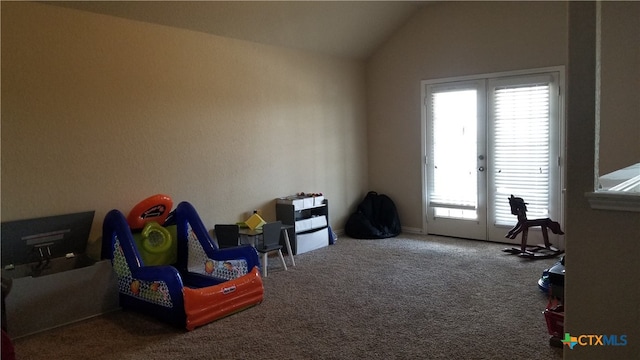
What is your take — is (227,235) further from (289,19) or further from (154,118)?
(289,19)

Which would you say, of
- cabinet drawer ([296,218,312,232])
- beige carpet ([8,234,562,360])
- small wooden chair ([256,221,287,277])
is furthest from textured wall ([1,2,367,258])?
beige carpet ([8,234,562,360])

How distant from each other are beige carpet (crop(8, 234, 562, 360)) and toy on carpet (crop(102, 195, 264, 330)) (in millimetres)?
104

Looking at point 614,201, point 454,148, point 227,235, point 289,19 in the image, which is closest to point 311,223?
point 227,235

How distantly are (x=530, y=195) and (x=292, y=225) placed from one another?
2.60 meters

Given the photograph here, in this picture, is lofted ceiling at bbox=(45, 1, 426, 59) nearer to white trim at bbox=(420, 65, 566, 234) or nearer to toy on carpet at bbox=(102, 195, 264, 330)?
white trim at bbox=(420, 65, 566, 234)

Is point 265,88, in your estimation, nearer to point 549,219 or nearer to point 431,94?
point 431,94

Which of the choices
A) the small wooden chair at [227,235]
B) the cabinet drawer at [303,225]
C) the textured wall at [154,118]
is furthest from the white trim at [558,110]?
the small wooden chair at [227,235]

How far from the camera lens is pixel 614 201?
1.84 m

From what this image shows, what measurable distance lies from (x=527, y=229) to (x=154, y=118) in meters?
3.71

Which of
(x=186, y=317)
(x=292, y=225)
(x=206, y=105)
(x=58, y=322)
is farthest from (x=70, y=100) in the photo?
(x=292, y=225)

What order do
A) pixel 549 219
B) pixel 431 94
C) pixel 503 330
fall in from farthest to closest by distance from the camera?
pixel 431 94, pixel 549 219, pixel 503 330

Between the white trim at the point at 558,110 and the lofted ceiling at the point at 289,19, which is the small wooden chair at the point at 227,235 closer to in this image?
the lofted ceiling at the point at 289,19

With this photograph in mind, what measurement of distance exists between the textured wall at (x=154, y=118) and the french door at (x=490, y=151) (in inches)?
49.1

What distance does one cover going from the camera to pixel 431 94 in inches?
227
